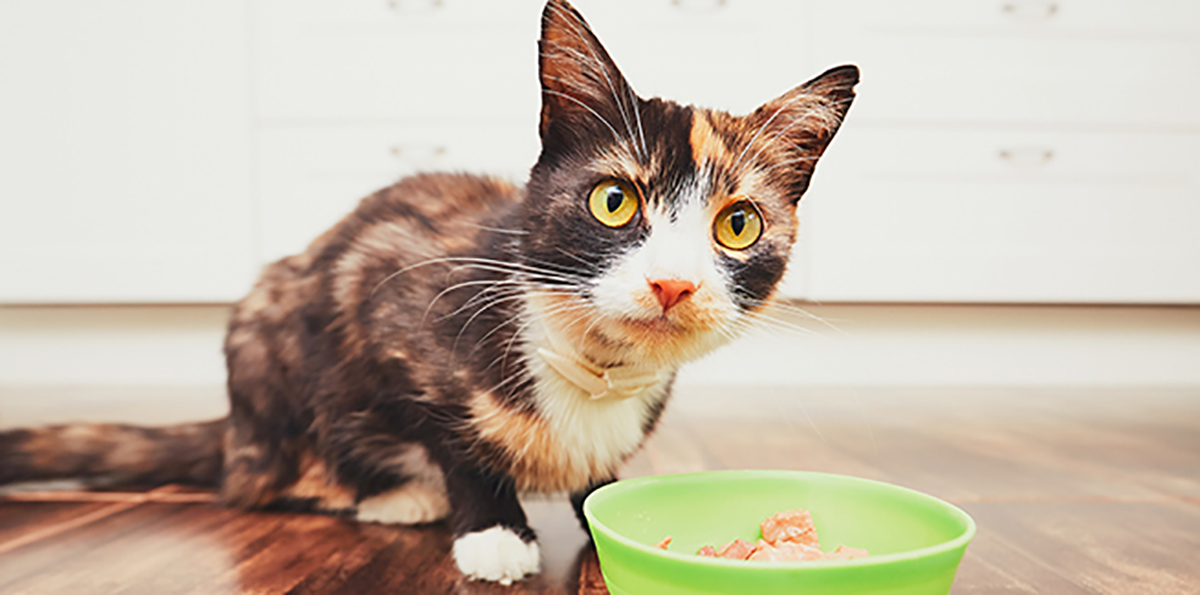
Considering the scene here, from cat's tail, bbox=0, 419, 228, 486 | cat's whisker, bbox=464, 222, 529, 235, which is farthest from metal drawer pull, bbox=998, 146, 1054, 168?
cat's tail, bbox=0, 419, 228, 486

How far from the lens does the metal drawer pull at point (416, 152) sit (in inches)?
90.8

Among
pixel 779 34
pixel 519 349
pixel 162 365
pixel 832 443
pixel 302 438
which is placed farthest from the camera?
pixel 162 365

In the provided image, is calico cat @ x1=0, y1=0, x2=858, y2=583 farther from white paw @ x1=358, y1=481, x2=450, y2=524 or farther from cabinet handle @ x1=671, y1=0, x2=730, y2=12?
cabinet handle @ x1=671, y1=0, x2=730, y2=12

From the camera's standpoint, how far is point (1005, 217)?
242 centimetres

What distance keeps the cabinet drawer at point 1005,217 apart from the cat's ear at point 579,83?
1632 millimetres

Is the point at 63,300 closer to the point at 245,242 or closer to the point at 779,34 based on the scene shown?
the point at 245,242

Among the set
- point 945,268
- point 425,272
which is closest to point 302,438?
point 425,272

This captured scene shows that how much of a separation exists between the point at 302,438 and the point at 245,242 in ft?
4.88

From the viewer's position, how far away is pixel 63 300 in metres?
2.36

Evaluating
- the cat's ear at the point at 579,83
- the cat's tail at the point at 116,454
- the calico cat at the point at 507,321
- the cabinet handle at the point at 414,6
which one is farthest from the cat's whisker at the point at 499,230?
the cabinet handle at the point at 414,6

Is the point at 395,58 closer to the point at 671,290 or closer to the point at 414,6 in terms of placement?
the point at 414,6

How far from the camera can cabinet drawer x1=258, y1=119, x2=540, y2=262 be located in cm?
232

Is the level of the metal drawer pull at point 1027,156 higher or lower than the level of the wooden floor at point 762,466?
higher

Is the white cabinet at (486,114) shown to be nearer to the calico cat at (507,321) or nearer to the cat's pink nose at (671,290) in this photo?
the calico cat at (507,321)
